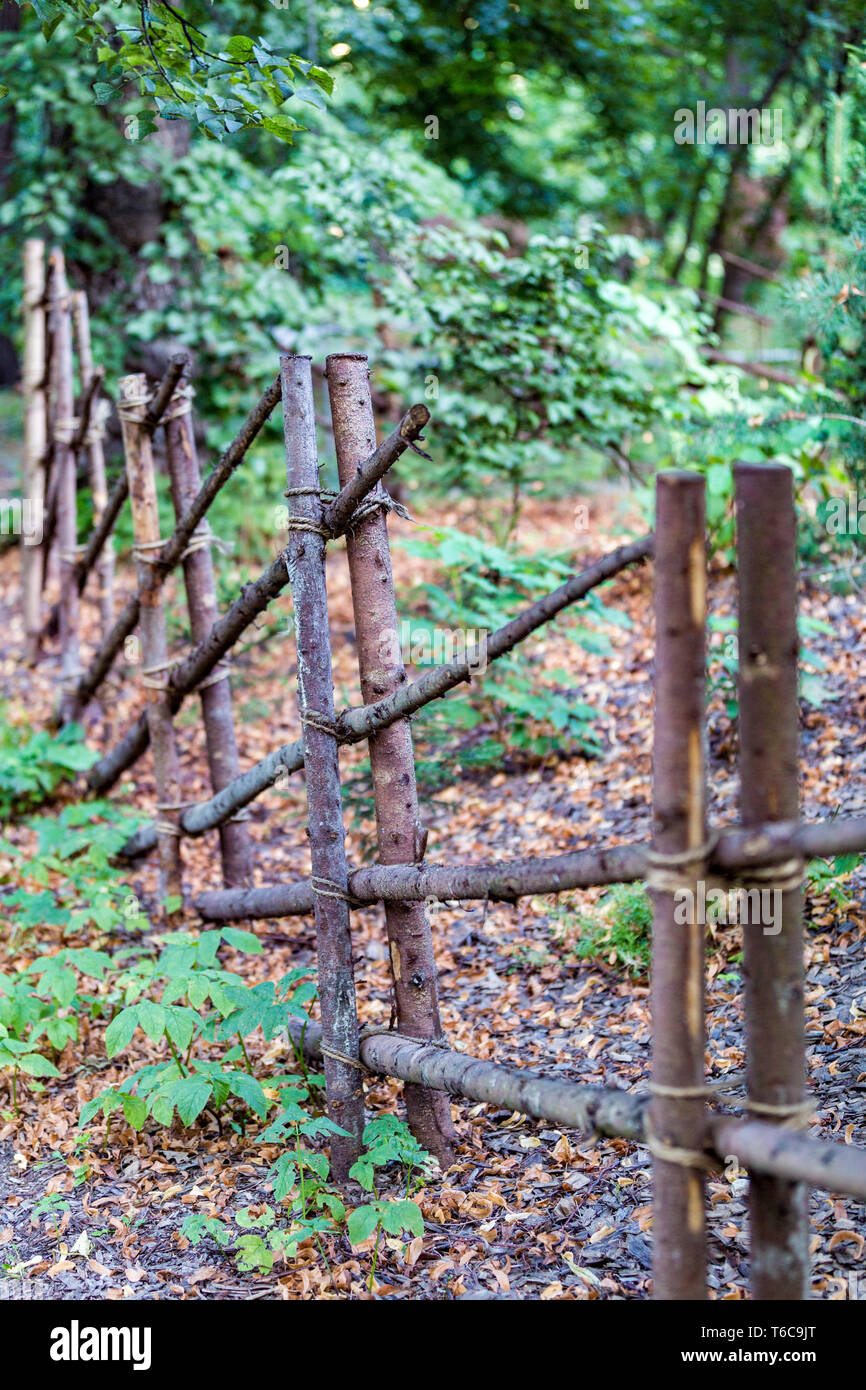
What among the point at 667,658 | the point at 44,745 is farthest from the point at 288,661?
the point at 667,658

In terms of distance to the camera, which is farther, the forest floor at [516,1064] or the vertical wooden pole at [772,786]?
the forest floor at [516,1064]

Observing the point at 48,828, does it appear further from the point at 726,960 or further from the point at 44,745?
the point at 726,960

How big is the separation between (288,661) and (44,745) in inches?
69.1

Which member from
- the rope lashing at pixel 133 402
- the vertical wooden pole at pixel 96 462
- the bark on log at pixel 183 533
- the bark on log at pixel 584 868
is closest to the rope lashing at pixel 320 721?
the bark on log at pixel 584 868

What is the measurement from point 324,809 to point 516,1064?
1.03 metres

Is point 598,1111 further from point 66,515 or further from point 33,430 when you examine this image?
point 33,430

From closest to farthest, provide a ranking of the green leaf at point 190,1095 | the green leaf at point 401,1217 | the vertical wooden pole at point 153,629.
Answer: the green leaf at point 401,1217, the green leaf at point 190,1095, the vertical wooden pole at point 153,629

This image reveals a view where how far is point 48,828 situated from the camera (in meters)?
4.55

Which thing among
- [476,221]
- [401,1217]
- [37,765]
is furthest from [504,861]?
[476,221]

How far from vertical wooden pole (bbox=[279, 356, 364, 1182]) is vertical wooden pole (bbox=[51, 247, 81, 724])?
139 inches

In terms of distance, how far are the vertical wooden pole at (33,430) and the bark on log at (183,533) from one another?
143 centimetres

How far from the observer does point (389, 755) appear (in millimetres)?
2768

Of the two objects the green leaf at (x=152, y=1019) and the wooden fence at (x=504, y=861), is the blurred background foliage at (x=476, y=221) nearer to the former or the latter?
the wooden fence at (x=504, y=861)

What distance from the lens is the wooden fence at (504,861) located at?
5.90 ft
